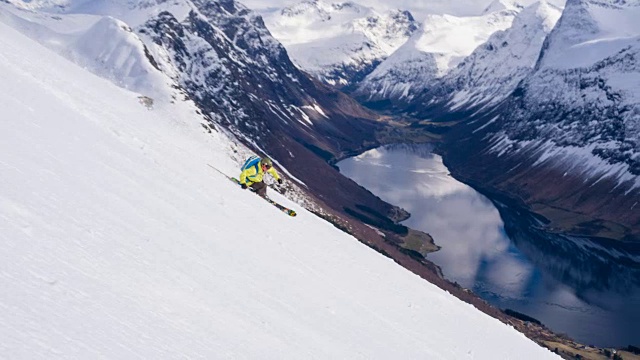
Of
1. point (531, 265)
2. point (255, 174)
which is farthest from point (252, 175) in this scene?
point (531, 265)

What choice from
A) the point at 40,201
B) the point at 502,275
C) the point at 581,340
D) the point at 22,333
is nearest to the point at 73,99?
the point at 40,201

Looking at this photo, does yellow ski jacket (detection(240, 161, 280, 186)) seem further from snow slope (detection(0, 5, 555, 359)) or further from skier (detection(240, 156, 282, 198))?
snow slope (detection(0, 5, 555, 359))

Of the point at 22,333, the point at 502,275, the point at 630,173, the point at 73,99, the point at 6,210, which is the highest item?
the point at 630,173

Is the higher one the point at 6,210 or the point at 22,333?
the point at 6,210

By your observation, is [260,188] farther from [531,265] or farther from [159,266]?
[531,265]

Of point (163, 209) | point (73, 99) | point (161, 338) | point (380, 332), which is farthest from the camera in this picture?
point (73, 99)

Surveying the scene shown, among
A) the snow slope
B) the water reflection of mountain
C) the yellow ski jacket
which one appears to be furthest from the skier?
the water reflection of mountain

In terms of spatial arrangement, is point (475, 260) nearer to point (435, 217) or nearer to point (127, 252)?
point (435, 217)

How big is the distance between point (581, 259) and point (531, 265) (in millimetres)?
17740

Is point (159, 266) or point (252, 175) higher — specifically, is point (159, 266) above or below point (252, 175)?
below

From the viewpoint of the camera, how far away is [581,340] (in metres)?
79.5

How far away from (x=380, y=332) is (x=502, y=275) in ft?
325

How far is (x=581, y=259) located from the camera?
124m

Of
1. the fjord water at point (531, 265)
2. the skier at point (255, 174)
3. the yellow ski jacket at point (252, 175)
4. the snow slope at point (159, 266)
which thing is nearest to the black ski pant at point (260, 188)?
the skier at point (255, 174)
